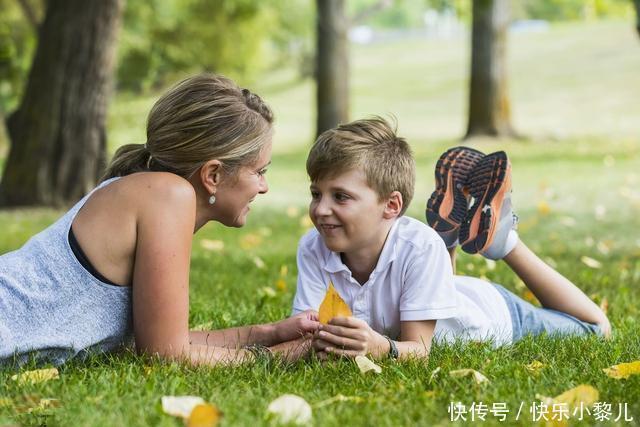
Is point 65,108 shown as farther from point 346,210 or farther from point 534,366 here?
point 534,366

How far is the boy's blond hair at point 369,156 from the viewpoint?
11.1 feet

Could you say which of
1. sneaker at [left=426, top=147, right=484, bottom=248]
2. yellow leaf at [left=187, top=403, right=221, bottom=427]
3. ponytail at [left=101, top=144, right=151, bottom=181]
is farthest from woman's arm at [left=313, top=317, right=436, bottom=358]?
sneaker at [left=426, top=147, right=484, bottom=248]

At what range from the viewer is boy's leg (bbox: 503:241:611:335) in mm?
4180

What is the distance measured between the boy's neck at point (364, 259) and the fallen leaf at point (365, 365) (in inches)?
23.9

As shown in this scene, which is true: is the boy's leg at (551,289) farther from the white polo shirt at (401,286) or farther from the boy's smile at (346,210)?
the boy's smile at (346,210)

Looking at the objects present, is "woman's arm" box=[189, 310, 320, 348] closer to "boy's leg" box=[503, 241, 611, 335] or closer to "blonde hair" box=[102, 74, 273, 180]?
"blonde hair" box=[102, 74, 273, 180]

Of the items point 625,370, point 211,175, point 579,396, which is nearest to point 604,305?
point 625,370

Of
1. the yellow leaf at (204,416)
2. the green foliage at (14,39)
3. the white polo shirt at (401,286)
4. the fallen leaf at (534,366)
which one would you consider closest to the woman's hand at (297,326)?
the white polo shirt at (401,286)

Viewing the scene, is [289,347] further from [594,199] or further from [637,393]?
[594,199]

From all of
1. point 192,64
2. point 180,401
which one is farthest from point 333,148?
point 192,64

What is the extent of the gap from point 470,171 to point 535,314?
70 centimetres

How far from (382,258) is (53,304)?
118cm

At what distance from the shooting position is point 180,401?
99.0 inches

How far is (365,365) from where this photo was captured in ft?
9.84
